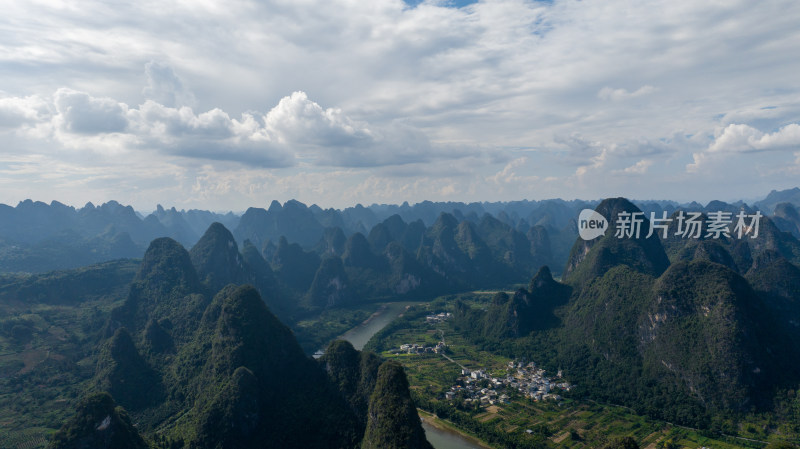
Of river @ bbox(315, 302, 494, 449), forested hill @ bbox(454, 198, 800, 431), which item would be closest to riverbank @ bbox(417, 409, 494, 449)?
river @ bbox(315, 302, 494, 449)

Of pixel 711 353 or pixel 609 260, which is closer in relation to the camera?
pixel 711 353

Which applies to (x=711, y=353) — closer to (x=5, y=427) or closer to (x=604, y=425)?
(x=604, y=425)

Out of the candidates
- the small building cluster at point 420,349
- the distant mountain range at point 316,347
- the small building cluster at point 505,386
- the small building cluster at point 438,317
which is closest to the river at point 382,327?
the small building cluster at point 505,386

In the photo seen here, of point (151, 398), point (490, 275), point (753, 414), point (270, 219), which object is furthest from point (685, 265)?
point (270, 219)

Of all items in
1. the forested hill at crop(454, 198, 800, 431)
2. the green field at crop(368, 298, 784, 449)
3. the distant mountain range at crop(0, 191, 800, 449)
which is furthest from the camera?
the forested hill at crop(454, 198, 800, 431)

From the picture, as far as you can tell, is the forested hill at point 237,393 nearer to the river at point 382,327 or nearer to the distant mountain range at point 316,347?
the distant mountain range at point 316,347

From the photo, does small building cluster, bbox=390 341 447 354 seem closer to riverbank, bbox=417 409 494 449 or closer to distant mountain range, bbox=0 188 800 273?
riverbank, bbox=417 409 494 449

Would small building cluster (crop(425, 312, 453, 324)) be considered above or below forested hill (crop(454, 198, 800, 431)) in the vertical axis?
below
